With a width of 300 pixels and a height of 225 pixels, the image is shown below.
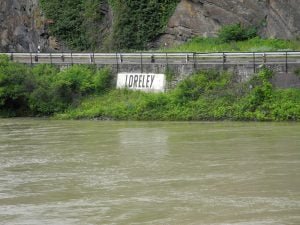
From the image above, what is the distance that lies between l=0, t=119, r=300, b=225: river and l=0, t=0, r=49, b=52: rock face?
2497cm

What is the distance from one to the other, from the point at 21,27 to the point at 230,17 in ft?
60.9

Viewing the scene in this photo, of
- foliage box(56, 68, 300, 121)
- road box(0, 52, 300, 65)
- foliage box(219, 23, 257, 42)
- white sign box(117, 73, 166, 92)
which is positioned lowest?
foliage box(56, 68, 300, 121)

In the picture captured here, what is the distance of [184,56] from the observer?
45.0 m

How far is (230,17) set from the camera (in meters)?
53.9

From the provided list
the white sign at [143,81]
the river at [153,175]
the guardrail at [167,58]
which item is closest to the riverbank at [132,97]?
the white sign at [143,81]

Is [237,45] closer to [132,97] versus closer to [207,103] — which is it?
[132,97]

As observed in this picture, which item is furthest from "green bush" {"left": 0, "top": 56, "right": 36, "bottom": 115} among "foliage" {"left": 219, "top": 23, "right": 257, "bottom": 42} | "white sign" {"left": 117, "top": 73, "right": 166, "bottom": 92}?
"foliage" {"left": 219, "top": 23, "right": 257, "bottom": 42}

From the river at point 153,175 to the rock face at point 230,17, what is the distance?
1522cm

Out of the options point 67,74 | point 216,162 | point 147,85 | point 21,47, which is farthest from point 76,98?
point 216,162

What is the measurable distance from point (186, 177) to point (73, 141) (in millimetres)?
10433

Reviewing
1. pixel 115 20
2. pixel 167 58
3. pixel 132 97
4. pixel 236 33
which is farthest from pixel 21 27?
pixel 167 58

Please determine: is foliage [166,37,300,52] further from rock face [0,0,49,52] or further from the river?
the river

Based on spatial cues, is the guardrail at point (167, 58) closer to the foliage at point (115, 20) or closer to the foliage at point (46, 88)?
the foliage at point (46, 88)

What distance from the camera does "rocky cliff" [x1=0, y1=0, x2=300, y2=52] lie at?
2015 inches
